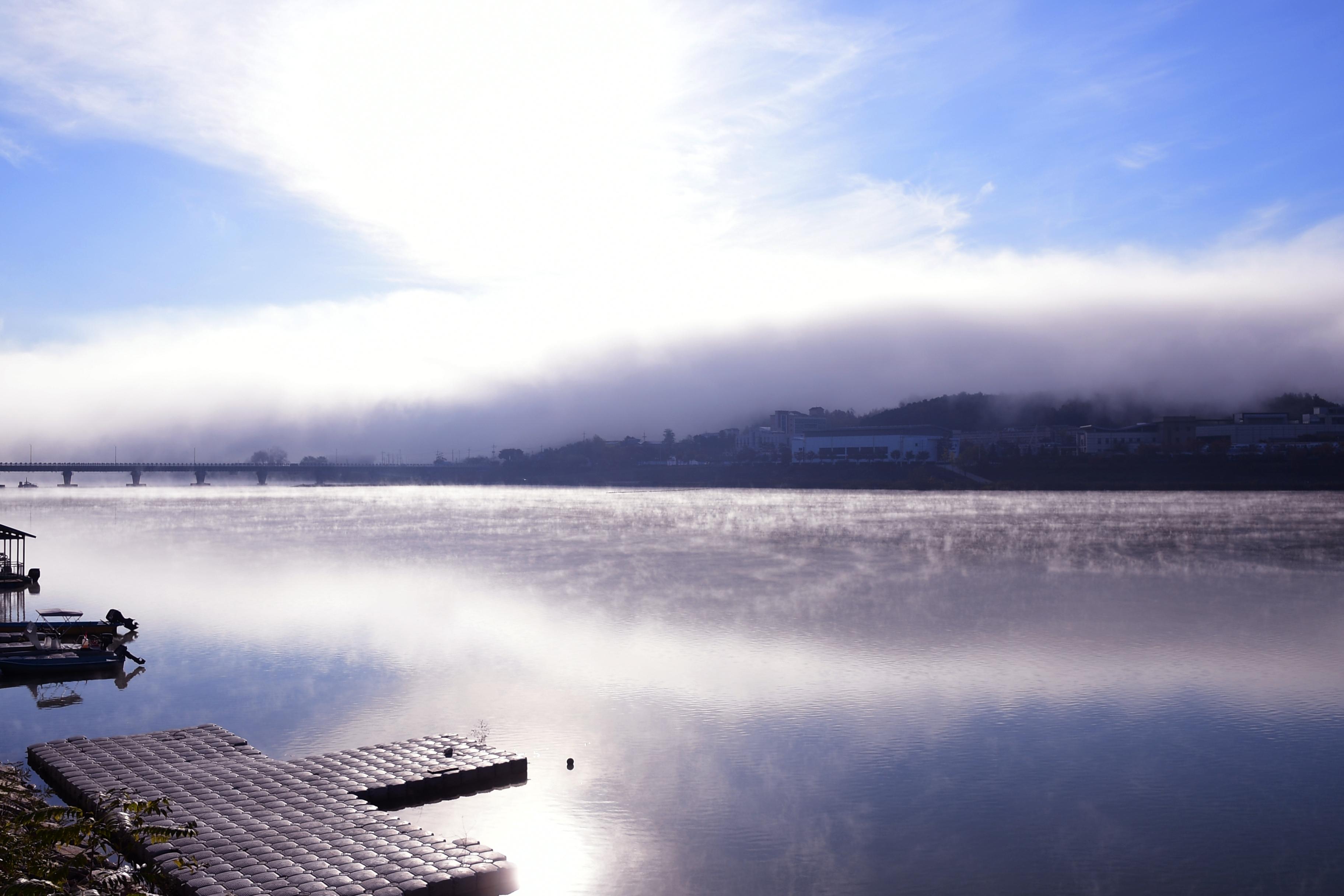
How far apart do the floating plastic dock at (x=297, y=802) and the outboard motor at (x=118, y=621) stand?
47.7 feet

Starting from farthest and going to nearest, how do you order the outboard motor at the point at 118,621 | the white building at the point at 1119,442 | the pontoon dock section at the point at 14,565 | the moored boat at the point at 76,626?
1. the white building at the point at 1119,442
2. the pontoon dock section at the point at 14,565
3. the outboard motor at the point at 118,621
4. the moored boat at the point at 76,626

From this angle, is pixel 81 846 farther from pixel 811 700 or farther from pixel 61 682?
pixel 61 682

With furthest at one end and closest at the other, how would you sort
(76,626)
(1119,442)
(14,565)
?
1. (1119,442)
2. (14,565)
3. (76,626)

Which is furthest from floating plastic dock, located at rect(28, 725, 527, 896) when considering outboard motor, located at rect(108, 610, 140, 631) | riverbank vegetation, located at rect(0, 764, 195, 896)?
outboard motor, located at rect(108, 610, 140, 631)

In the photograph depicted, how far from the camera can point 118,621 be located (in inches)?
1240

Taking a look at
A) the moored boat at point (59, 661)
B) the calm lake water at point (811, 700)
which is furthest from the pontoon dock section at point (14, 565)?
the moored boat at point (59, 661)

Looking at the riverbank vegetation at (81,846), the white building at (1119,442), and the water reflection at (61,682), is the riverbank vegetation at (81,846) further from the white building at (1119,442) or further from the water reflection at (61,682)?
the white building at (1119,442)

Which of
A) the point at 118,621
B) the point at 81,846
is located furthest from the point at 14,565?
the point at 81,846

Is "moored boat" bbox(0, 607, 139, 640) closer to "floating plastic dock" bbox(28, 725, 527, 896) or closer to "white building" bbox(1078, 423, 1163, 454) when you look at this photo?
"floating plastic dock" bbox(28, 725, 527, 896)

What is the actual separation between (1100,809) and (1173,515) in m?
83.4

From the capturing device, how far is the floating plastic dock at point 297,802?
1174 centimetres

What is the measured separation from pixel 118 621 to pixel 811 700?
22670 millimetres

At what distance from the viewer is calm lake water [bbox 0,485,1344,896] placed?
553 inches

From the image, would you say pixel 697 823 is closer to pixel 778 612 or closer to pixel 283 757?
pixel 283 757
